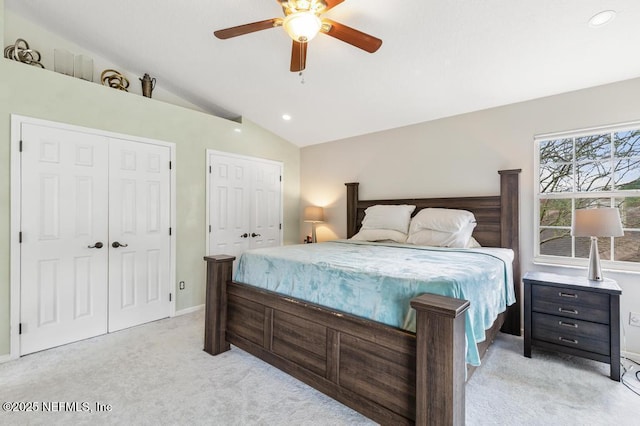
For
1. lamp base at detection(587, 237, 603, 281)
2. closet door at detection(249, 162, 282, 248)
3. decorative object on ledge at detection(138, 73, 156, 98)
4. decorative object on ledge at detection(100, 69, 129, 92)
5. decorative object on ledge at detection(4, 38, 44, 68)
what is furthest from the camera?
closet door at detection(249, 162, 282, 248)

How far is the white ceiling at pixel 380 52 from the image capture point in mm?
2184

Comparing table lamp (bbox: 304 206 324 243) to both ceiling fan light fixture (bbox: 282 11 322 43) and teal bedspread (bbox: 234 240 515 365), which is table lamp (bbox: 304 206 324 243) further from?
ceiling fan light fixture (bbox: 282 11 322 43)

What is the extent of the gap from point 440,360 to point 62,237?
327 cm

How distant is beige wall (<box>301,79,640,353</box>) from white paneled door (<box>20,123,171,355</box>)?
2.37 metres

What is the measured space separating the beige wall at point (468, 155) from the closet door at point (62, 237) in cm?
294

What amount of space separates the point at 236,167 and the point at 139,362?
8.47 feet

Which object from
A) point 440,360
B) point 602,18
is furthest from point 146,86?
point 602,18

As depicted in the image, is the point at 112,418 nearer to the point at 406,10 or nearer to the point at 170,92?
the point at 406,10

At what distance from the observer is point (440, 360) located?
1375 mm

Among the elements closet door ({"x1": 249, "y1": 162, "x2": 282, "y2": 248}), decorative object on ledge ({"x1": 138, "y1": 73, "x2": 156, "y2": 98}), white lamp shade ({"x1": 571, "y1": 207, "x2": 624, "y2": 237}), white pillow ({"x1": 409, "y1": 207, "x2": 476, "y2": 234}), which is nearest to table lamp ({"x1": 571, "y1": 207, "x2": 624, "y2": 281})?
white lamp shade ({"x1": 571, "y1": 207, "x2": 624, "y2": 237})

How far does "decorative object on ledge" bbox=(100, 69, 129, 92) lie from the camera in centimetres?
334

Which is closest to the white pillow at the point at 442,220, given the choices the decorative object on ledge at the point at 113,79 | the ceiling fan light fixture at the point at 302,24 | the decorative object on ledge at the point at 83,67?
the ceiling fan light fixture at the point at 302,24

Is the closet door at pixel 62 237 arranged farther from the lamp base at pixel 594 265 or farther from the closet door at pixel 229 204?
the lamp base at pixel 594 265

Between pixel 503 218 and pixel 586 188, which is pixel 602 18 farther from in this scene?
pixel 503 218
